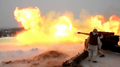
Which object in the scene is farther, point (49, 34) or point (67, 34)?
point (49, 34)

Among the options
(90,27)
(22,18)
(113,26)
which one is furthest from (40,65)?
(90,27)

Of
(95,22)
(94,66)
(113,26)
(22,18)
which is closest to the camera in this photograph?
(94,66)

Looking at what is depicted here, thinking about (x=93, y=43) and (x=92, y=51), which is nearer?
(x=93, y=43)

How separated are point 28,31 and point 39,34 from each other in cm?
198

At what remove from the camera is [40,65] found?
6602 mm

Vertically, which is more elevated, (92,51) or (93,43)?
(93,43)

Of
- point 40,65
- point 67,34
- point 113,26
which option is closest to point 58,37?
point 67,34

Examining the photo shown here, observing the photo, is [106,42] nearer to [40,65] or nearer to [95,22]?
[40,65]

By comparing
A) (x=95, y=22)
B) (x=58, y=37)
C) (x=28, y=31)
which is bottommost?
(x=58, y=37)

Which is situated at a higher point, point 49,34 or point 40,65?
point 49,34

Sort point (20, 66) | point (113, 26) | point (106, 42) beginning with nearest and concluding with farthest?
1. point (20, 66)
2. point (106, 42)
3. point (113, 26)

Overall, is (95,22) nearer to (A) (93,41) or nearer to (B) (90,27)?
(B) (90,27)

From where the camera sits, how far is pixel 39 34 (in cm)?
1723

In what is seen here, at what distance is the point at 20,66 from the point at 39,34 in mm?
10899
